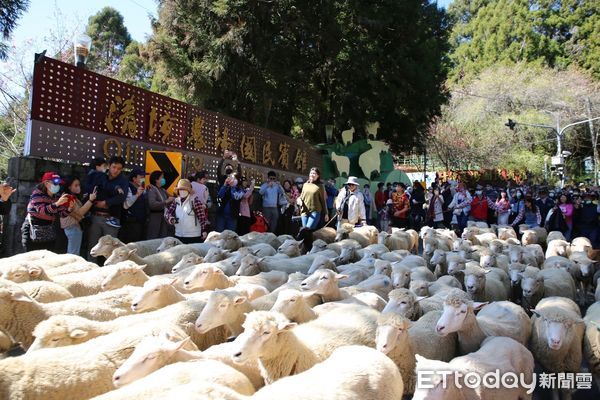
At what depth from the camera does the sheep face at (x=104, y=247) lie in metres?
6.54

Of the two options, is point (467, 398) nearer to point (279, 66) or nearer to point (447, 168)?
point (279, 66)

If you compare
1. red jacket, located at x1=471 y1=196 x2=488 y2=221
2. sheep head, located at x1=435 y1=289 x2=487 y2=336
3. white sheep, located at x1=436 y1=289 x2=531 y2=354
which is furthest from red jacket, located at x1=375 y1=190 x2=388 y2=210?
sheep head, located at x1=435 y1=289 x2=487 y2=336

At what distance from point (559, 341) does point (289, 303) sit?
216 cm

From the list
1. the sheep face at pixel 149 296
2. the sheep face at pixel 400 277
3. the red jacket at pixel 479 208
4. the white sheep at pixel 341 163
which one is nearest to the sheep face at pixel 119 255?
the sheep face at pixel 149 296

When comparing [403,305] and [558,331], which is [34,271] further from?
[558,331]

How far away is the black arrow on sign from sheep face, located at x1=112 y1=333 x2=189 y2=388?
5.78 metres

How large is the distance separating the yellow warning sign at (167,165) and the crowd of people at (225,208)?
24 cm

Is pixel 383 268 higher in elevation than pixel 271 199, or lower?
lower

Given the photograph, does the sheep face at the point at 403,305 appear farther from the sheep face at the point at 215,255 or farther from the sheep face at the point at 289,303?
the sheep face at the point at 215,255

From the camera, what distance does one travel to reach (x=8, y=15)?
7.47 meters

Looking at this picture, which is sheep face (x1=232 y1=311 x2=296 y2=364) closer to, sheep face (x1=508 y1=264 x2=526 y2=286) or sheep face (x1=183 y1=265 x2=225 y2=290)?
sheep face (x1=183 y1=265 x2=225 y2=290)

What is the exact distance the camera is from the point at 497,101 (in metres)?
39.5

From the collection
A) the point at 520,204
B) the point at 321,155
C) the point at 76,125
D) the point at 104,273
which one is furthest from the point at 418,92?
the point at 104,273

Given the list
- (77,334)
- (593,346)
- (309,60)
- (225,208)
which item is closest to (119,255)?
(77,334)
